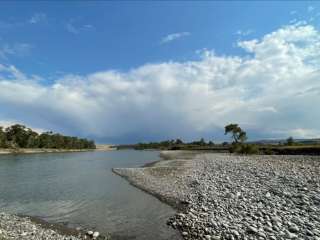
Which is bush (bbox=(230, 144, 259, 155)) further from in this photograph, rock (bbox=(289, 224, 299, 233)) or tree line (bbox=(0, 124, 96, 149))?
tree line (bbox=(0, 124, 96, 149))

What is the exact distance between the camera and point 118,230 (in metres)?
13.9

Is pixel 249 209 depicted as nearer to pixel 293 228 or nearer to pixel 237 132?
pixel 293 228

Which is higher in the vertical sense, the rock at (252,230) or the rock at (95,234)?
the rock at (252,230)

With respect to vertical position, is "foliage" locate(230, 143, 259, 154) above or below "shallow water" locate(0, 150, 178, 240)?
above

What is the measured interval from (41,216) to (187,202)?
1016 centimetres

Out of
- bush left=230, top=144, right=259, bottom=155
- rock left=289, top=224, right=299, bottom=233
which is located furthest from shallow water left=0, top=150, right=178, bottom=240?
bush left=230, top=144, right=259, bottom=155

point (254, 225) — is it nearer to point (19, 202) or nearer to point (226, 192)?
point (226, 192)

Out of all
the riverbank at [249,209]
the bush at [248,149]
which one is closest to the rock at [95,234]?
the riverbank at [249,209]

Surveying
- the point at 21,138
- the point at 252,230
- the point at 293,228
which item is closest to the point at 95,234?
the point at 252,230

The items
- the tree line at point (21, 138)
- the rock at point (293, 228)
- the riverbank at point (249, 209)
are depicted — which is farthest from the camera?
the tree line at point (21, 138)

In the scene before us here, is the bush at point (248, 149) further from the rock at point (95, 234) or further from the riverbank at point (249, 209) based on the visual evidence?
the rock at point (95, 234)

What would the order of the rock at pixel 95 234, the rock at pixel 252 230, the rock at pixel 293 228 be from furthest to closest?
the rock at pixel 95 234
the rock at pixel 252 230
the rock at pixel 293 228

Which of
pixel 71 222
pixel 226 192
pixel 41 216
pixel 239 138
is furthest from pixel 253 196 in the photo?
pixel 239 138

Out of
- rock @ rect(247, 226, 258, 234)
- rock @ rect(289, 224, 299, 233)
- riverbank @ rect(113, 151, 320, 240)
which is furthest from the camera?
riverbank @ rect(113, 151, 320, 240)
